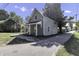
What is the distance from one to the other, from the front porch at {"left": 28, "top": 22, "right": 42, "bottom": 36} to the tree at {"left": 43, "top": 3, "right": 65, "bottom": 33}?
0.23 m

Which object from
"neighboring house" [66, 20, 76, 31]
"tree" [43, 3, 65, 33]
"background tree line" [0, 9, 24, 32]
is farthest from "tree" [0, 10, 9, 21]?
"neighboring house" [66, 20, 76, 31]

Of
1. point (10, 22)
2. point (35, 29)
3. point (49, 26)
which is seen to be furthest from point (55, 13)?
point (10, 22)

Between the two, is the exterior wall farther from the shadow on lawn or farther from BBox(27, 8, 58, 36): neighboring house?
the shadow on lawn

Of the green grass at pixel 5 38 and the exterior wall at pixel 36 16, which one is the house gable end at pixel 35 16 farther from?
the green grass at pixel 5 38

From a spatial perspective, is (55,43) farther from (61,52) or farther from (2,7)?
(2,7)

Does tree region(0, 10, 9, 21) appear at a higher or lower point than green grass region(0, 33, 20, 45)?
higher

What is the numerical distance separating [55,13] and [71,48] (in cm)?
65

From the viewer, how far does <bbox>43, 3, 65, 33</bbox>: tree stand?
14.0 ft

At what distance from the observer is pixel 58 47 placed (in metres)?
4.23

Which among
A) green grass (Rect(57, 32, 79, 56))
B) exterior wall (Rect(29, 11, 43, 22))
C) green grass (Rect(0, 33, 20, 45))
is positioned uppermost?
exterior wall (Rect(29, 11, 43, 22))

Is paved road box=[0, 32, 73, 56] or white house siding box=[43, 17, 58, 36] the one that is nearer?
paved road box=[0, 32, 73, 56]

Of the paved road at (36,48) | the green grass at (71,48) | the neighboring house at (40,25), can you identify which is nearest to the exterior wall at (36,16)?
the neighboring house at (40,25)

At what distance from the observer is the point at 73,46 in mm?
4223

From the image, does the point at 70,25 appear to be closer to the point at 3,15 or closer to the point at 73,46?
the point at 73,46
